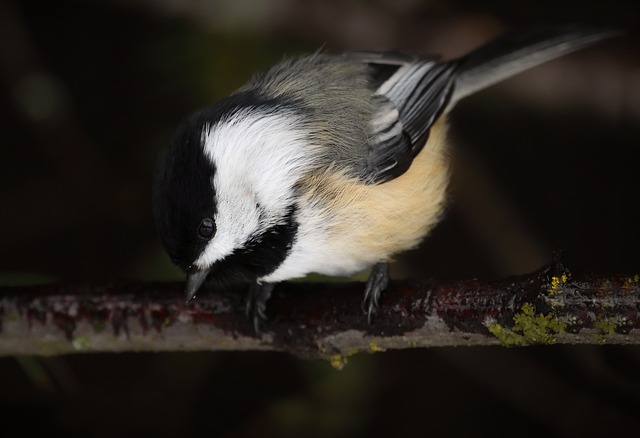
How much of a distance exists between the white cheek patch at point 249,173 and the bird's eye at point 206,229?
0.4 inches

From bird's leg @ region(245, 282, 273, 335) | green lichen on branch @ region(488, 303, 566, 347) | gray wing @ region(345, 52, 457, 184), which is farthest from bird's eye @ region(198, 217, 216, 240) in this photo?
green lichen on branch @ region(488, 303, 566, 347)

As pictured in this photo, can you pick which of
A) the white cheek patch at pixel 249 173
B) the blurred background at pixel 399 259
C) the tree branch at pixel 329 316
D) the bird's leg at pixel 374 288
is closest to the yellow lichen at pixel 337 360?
the tree branch at pixel 329 316

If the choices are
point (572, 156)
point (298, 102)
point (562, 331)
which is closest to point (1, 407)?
point (298, 102)

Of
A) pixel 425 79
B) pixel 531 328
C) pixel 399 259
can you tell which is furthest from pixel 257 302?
pixel 399 259

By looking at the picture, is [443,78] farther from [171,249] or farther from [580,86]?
[171,249]

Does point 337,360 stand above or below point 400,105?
below

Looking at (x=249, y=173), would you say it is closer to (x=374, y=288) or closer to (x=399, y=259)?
(x=374, y=288)

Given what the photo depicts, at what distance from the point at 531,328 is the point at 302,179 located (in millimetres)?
Answer: 437

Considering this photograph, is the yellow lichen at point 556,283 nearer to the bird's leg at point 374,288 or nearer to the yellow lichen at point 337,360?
the bird's leg at point 374,288

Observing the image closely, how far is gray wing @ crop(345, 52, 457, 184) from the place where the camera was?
1376mm

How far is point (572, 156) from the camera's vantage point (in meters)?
2.15

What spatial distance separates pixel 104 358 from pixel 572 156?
4.99ft

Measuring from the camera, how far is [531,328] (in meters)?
1.08

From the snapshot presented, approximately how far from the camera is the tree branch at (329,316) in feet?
3.43
